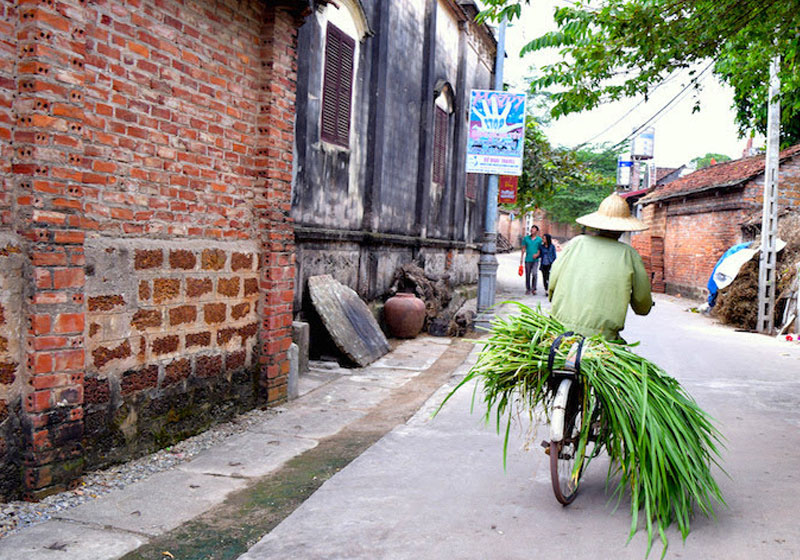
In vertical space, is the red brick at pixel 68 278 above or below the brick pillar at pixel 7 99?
below

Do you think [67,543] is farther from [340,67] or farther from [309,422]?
[340,67]

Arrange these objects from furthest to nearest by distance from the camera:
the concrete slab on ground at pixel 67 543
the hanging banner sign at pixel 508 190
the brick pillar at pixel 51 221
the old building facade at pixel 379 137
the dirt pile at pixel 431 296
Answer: the hanging banner sign at pixel 508 190 → the dirt pile at pixel 431 296 → the old building facade at pixel 379 137 → the brick pillar at pixel 51 221 → the concrete slab on ground at pixel 67 543

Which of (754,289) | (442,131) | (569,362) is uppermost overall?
(442,131)

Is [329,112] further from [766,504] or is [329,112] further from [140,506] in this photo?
[766,504]

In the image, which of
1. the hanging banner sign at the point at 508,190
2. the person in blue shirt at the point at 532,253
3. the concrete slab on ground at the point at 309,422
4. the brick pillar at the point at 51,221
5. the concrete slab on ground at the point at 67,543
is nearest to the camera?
the concrete slab on ground at the point at 67,543

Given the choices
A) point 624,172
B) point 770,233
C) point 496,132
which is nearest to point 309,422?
point 496,132

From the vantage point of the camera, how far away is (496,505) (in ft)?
13.8

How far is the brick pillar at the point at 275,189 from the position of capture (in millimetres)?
6164

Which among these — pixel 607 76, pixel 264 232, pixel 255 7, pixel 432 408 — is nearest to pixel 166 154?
pixel 264 232

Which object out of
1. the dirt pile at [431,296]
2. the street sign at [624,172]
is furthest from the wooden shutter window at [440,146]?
the street sign at [624,172]

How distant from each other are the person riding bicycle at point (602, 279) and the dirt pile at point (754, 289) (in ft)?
33.6

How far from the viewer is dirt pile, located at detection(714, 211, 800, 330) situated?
13461mm

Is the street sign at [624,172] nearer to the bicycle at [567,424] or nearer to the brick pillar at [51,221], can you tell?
the bicycle at [567,424]

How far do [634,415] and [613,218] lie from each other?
136cm
